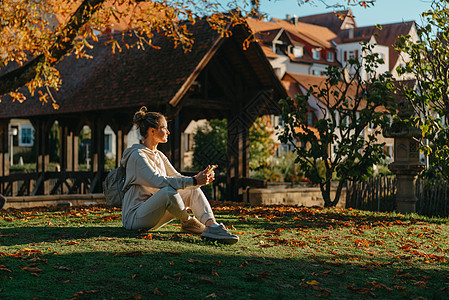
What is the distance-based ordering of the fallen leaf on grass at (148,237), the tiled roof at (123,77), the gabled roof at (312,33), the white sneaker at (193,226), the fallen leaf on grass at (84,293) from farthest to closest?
the gabled roof at (312,33) < the tiled roof at (123,77) < the white sneaker at (193,226) < the fallen leaf on grass at (148,237) < the fallen leaf on grass at (84,293)

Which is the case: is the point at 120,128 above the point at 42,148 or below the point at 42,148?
above

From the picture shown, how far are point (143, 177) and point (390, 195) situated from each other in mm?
11641

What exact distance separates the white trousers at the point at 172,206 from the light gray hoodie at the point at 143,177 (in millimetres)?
109

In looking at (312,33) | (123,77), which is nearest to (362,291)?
(123,77)

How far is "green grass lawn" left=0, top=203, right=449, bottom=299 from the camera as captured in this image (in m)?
5.05

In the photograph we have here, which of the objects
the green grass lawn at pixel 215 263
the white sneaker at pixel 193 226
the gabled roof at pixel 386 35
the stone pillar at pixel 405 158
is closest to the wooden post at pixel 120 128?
the stone pillar at pixel 405 158

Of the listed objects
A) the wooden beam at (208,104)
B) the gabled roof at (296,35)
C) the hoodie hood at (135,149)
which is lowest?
the hoodie hood at (135,149)

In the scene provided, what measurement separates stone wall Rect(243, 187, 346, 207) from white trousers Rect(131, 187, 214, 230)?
9.59 metres

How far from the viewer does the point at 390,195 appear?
1703 centimetres

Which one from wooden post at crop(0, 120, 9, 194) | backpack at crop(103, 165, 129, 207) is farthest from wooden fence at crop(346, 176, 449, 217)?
wooden post at crop(0, 120, 9, 194)

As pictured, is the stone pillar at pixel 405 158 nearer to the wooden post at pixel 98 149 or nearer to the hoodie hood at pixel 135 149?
the hoodie hood at pixel 135 149

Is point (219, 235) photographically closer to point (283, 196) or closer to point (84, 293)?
point (84, 293)

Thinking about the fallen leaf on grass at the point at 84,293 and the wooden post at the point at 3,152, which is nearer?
the fallen leaf on grass at the point at 84,293

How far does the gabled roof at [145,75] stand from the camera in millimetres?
15375
